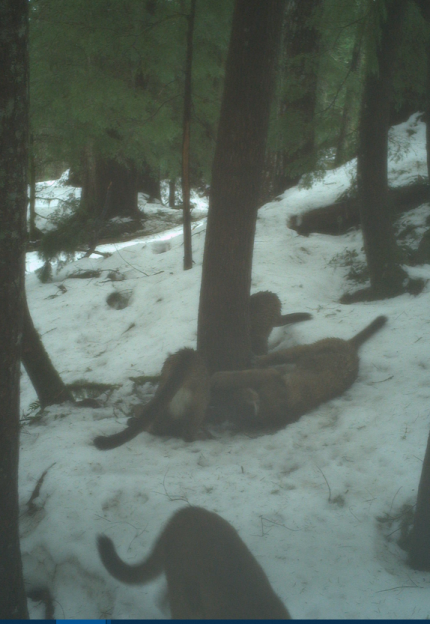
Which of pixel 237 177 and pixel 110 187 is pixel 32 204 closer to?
pixel 110 187

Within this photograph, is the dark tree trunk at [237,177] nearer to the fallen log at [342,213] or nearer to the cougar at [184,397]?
the cougar at [184,397]

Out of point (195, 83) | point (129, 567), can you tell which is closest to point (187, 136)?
point (195, 83)

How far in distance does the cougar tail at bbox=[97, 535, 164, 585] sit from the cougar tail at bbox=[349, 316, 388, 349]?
4.35 m

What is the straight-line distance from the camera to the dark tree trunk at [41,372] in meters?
5.74

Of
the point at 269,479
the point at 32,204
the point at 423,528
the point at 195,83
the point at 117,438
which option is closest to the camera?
the point at 423,528

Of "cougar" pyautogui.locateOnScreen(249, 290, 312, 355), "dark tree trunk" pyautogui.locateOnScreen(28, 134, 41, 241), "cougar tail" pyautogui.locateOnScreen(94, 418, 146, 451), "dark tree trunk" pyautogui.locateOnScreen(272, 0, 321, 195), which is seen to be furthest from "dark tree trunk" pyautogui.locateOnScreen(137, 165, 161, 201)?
"cougar tail" pyautogui.locateOnScreen(94, 418, 146, 451)

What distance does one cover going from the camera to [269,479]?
4.41 metres

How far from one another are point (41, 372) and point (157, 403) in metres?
1.66

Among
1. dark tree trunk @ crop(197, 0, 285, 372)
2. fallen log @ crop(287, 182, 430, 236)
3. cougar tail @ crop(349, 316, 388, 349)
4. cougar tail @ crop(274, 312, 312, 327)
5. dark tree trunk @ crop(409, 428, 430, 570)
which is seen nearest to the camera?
dark tree trunk @ crop(409, 428, 430, 570)

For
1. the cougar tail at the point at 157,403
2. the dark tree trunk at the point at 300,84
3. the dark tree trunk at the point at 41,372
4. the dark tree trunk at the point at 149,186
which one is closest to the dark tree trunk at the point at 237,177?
the cougar tail at the point at 157,403

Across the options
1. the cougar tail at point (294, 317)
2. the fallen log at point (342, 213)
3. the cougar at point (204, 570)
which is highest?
the fallen log at point (342, 213)

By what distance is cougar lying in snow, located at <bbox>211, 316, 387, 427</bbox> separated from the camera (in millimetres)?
5973

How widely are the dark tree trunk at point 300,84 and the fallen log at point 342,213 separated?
60.0 inches

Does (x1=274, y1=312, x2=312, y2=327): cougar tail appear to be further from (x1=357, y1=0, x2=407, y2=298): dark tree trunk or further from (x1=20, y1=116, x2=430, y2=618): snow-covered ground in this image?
(x1=357, y1=0, x2=407, y2=298): dark tree trunk
